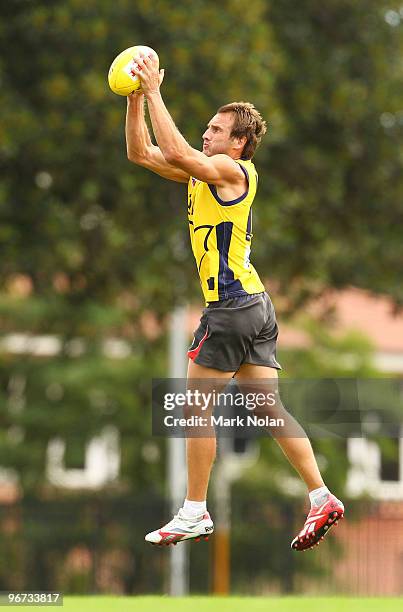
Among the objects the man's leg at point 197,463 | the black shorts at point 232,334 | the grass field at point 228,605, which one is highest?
the black shorts at point 232,334

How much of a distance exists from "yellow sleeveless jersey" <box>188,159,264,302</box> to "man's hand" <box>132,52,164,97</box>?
0.68 m

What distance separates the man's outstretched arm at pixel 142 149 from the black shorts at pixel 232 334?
964 millimetres

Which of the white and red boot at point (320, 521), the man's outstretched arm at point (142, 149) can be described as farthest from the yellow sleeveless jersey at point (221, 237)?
the white and red boot at point (320, 521)

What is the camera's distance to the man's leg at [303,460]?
861cm

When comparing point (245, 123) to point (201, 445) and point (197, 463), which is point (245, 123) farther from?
point (197, 463)

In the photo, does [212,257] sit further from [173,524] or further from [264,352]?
[173,524]

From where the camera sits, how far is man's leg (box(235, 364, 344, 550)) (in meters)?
8.61

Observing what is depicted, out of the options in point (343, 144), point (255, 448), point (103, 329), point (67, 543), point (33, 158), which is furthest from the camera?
point (255, 448)

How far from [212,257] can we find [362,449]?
2175 cm

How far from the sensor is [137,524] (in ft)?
85.0

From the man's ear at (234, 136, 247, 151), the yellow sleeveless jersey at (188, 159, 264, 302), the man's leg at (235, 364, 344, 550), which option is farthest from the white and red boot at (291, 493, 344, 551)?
the man's ear at (234, 136, 247, 151)

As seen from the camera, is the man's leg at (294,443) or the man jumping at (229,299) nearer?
the man jumping at (229,299)

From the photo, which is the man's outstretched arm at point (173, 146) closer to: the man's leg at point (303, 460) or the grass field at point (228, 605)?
the man's leg at point (303, 460)

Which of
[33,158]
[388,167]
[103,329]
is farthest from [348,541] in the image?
[33,158]
